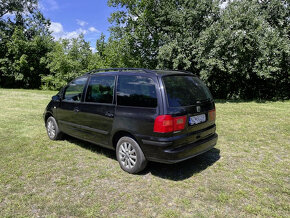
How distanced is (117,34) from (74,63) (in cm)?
780

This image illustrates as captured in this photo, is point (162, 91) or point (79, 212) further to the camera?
point (162, 91)

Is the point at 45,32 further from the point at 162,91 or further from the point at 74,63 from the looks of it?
the point at 162,91

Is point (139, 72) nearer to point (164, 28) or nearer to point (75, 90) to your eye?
point (75, 90)

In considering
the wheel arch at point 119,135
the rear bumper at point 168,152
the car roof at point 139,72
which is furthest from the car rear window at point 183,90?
the wheel arch at point 119,135

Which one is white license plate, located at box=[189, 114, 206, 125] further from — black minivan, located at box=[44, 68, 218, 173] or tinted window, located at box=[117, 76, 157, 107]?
tinted window, located at box=[117, 76, 157, 107]

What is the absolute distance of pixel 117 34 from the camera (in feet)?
59.4

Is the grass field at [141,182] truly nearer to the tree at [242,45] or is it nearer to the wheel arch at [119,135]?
the wheel arch at [119,135]

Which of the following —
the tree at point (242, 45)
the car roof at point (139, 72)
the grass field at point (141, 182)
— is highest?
the tree at point (242, 45)

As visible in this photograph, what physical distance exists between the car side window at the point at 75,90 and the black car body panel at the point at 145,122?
0.03 metres

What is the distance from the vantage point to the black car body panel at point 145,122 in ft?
11.2

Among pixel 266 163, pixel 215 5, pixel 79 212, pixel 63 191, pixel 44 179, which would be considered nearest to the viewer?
pixel 79 212

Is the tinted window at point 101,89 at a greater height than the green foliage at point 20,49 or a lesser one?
lesser

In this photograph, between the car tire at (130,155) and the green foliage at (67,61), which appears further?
the green foliage at (67,61)

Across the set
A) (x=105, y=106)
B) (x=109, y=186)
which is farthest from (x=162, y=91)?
(x=109, y=186)
